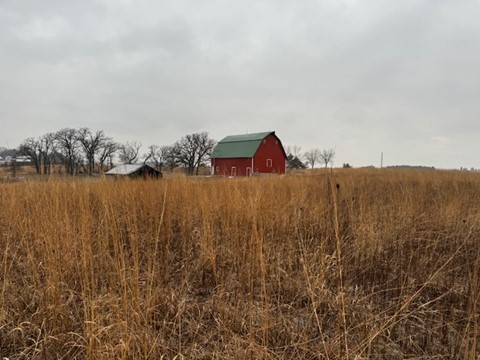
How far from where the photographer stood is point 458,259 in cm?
251

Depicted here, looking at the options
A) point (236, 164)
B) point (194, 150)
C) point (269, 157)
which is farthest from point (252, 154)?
point (194, 150)

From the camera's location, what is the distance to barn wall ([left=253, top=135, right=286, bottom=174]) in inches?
1182

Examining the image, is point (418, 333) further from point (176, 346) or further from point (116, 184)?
point (116, 184)

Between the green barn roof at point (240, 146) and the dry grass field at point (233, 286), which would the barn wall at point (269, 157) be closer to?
the green barn roof at point (240, 146)

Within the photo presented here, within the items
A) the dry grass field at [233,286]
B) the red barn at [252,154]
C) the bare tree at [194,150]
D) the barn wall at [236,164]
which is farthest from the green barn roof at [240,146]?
the dry grass field at [233,286]

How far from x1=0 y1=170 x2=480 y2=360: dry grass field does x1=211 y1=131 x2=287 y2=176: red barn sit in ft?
84.6

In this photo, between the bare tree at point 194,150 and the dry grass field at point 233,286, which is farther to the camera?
the bare tree at point 194,150

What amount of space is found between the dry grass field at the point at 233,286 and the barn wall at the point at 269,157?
26526mm

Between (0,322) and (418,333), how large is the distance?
233 centimetres

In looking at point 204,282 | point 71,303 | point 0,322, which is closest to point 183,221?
point 204,282

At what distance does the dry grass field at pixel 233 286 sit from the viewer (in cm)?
132

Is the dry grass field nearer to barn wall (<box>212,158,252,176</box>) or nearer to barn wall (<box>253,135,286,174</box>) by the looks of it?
barn wall (<box>212,158,252,176</box>)

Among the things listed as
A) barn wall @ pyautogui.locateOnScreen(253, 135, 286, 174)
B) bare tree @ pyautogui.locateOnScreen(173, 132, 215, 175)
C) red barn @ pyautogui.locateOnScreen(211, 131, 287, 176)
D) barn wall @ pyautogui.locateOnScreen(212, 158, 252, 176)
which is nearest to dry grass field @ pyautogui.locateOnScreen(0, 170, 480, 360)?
barn wall @ pyautogui.locateOnScreen(212, 158, 252, 176)

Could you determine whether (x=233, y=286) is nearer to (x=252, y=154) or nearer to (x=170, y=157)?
(x=252, y=154)
